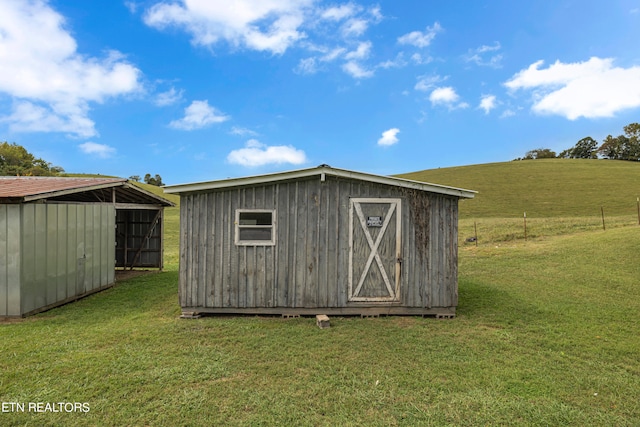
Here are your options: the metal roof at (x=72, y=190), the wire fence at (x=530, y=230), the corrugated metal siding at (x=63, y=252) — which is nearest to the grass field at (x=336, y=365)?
the corrugated metal siding at (x=63, y=252)

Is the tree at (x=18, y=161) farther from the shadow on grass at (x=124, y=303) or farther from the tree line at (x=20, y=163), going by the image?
the shadow on grass at (x=124, y=303)

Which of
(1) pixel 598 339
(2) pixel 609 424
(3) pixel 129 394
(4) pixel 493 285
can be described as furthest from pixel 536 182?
(3) pixel 129 394

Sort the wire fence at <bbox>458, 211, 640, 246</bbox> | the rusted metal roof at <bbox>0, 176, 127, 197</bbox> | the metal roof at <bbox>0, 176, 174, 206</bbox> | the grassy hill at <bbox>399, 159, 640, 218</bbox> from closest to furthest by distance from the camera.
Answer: the rusted metal roof at <bbox>0, 176, 127, 197</bbox> < the metal roof at <bbox>0, 176, 174, 206</bbox> < the wire fence at <bbox>458, 211, 640, 246</bbox> < the grassy hill at <bbox>399, 159, 640, 218</bbox>

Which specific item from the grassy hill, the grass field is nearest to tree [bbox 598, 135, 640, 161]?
the grassy hill

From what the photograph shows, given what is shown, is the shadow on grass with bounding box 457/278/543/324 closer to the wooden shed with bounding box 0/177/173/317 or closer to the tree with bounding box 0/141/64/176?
the wooden shed with bounding box 0/177/173/317

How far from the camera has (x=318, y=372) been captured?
4.43m

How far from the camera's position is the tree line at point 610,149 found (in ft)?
229

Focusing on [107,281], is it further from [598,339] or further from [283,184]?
[598,339]

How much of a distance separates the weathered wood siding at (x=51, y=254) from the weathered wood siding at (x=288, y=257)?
127 inches

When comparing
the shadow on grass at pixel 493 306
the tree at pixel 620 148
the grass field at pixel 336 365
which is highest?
the tree at pixel 620 148

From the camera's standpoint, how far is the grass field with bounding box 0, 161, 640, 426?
3.59 meters

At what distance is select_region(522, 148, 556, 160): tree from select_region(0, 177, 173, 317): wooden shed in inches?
3853

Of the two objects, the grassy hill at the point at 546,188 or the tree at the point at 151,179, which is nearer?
the grassy hill at the point at 546,188

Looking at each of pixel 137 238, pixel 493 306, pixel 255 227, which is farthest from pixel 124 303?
pixel 493 306
